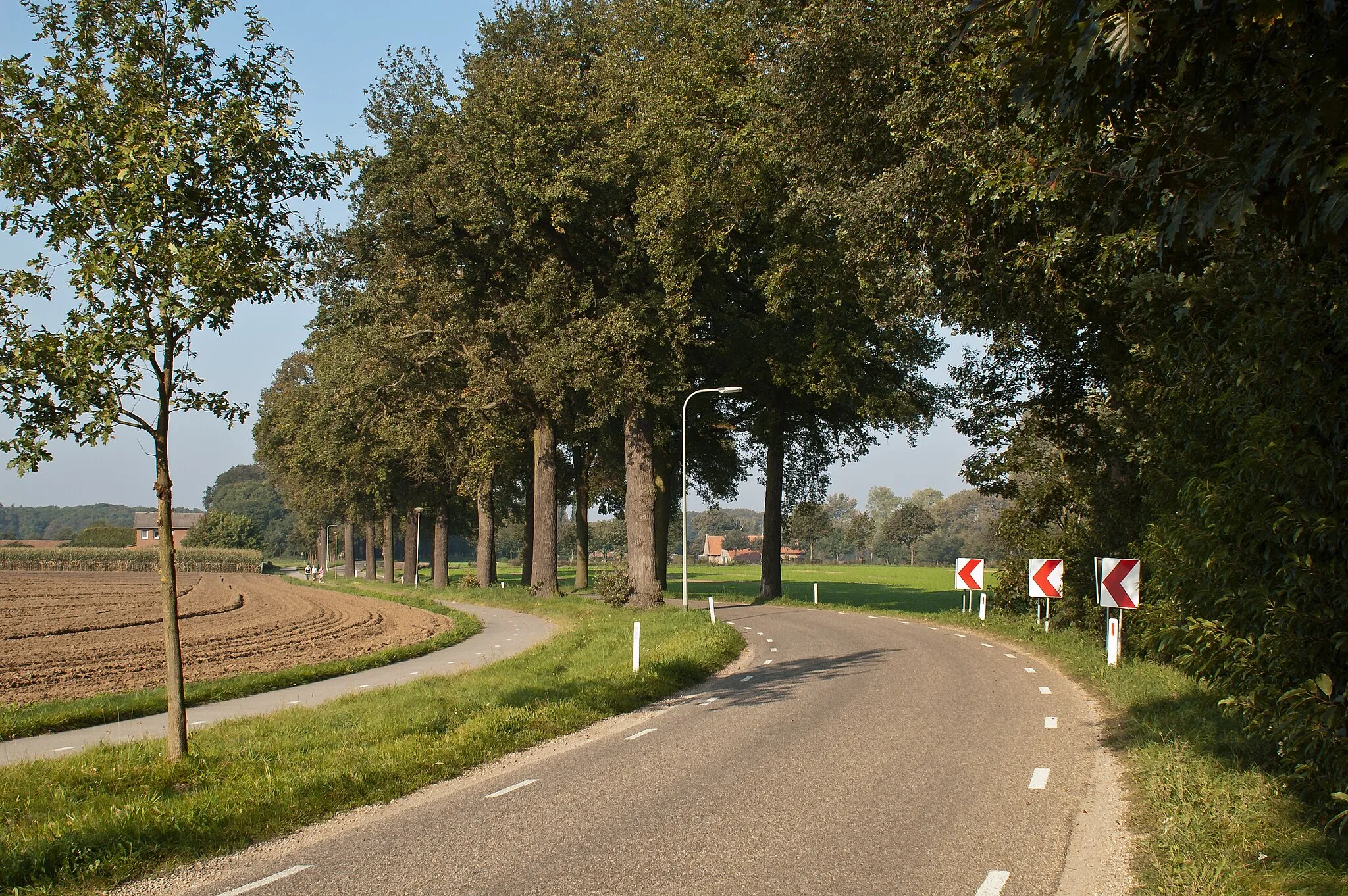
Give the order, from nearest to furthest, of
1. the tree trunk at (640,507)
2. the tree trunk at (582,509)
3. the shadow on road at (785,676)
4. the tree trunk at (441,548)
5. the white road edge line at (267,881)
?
the white road edge line at (267,881) < the shadow on road at (785,676) < the tree trunk at (640,507) < the tree trunk at (582,509) < the tree trunk at (441,548)

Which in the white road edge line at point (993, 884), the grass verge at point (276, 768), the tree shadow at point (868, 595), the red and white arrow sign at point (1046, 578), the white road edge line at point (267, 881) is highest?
the red and white arrow sign at point (1046, 578)

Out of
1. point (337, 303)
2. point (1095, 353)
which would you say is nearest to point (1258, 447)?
point (1095, 353)

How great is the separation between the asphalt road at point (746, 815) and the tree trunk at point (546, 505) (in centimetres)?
2576

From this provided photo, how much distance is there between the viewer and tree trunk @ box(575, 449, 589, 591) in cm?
4931

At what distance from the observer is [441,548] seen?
58.1 m

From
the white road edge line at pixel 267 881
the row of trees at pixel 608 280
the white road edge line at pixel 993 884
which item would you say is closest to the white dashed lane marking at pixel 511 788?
the white road edge line at pixel 267 881

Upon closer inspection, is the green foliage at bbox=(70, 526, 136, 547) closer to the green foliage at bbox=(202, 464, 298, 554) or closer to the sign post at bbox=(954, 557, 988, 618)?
the green foliage at bbox=(202, 464, 298, 554)

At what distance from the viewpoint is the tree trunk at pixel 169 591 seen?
9.76 meters

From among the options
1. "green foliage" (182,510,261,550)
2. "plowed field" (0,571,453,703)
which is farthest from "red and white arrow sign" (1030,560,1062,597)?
"green foliage" (182,510,261,550)

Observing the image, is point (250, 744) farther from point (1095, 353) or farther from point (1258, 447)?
point (1095, 353)

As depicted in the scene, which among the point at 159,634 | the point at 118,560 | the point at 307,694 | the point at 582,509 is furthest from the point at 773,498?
the point at 118,560

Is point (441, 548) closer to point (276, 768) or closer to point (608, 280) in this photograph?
point (608, 280)

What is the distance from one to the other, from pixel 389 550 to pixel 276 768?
59.1 metres

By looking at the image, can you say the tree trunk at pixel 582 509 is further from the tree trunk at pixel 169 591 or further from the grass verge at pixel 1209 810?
the tree trunk at pixel 169 591
